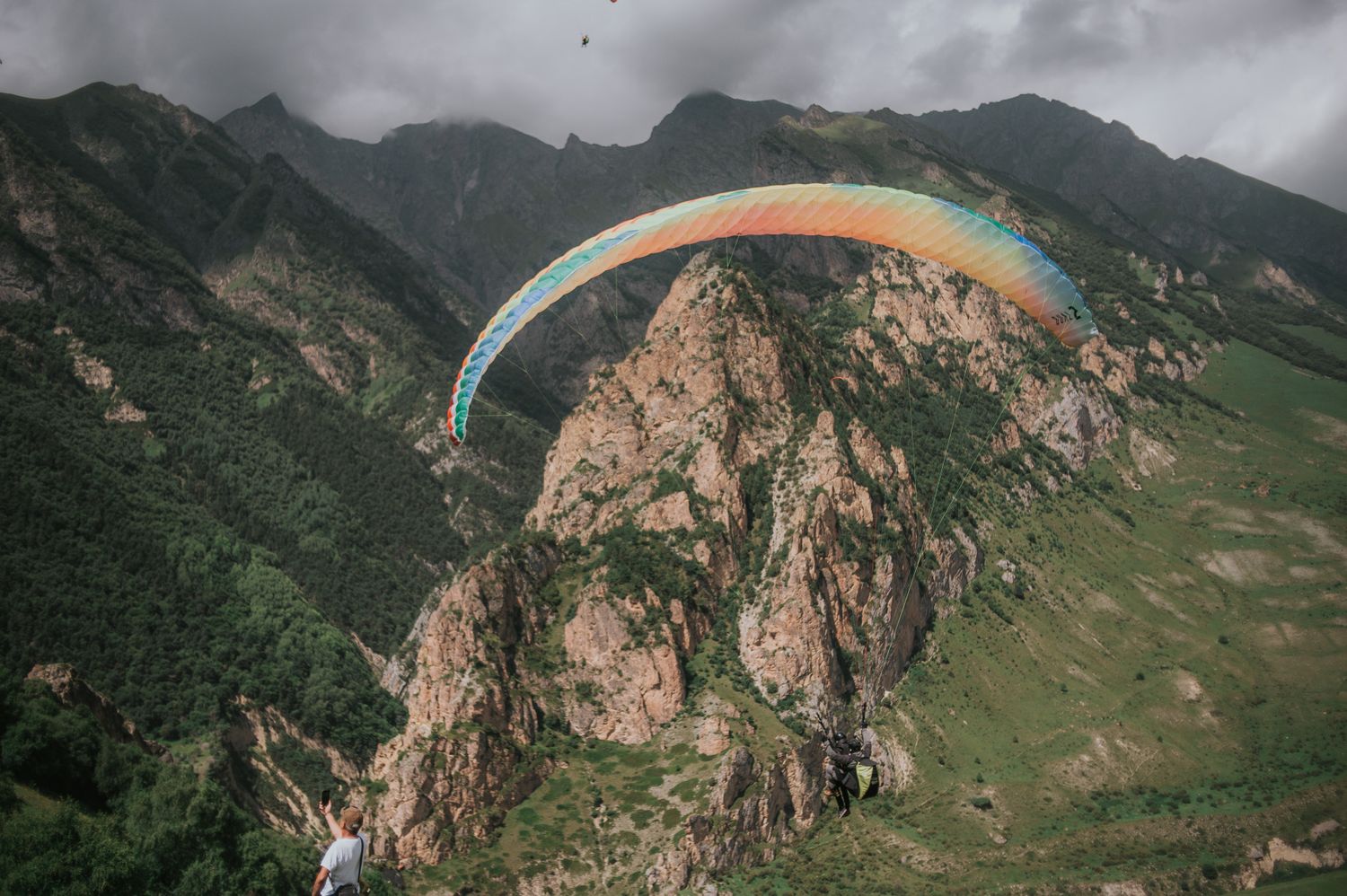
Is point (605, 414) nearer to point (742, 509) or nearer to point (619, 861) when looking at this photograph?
point (742, 509)

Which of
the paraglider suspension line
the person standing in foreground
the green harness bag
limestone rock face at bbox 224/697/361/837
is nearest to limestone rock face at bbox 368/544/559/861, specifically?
the paraglider suspension line

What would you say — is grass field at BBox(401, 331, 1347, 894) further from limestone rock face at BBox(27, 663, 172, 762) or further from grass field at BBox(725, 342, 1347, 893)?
limestone rock face at BBox(27, 663, 172, 762)

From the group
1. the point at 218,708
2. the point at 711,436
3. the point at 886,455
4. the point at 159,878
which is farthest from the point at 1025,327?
the point at 159,878

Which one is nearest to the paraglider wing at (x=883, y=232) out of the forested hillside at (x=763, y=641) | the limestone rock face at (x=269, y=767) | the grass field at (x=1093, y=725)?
the forested hillside at (x=763, y=641)

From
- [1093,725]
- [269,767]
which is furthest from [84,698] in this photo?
[1093,725]

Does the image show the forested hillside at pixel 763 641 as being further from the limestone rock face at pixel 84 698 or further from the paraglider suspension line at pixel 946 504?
the limestone rock face at pixel 84 698

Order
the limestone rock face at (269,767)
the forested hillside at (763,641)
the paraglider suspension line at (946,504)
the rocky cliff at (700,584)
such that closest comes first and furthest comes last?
1. the forested hillside at (763,641)
2. the rocky cliff at (700,584)
3. the paraglider suspension line at (946,504)
4. the limestone rock face at (269,767)

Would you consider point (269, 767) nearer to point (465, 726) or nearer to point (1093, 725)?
point (465, 726)
